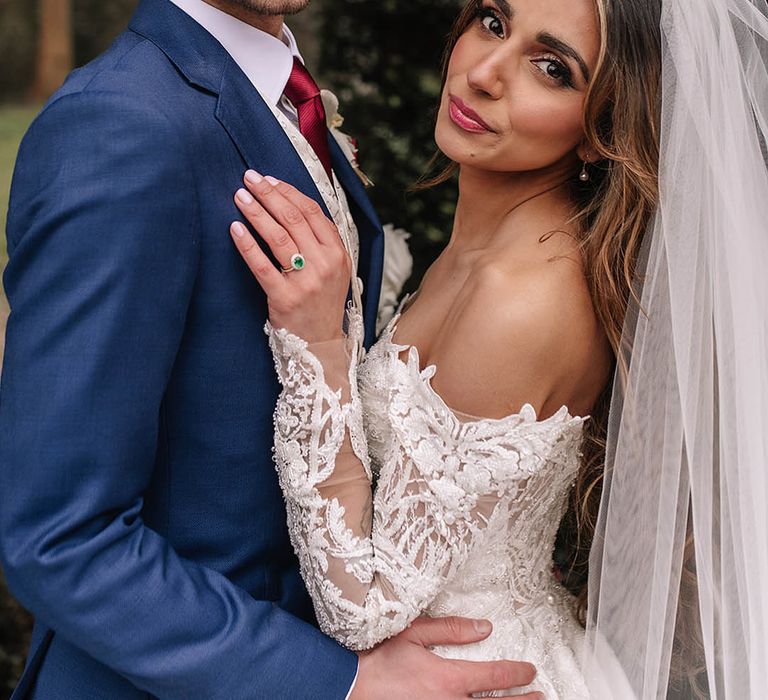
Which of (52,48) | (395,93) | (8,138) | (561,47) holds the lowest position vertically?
(8,138)

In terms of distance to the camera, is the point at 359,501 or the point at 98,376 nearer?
the point at 98,376

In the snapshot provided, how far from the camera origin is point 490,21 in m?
Result: 2.02

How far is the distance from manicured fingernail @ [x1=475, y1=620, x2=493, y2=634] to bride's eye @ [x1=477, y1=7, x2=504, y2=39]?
120 cm

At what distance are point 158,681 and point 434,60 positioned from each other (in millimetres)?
2806

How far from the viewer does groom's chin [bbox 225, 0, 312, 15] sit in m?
1.76

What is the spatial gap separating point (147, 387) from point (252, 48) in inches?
27.8

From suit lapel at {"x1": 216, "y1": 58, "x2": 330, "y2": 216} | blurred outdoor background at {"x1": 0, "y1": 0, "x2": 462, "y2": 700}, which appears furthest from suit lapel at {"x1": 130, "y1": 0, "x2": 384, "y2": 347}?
blurred outdoor background at {"x1": 0, "y1": 0, "x2": 462, "y2": 700}

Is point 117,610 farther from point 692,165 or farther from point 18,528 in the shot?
point 692,165

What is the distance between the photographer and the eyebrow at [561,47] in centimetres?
188

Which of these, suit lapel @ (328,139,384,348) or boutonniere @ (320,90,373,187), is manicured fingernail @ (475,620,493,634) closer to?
suit lapel @ (328,139,384,348)

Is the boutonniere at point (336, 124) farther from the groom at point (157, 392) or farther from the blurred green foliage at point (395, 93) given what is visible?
the blurred green foliage at point (395, 93)

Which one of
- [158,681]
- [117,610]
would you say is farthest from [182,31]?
[158,681]

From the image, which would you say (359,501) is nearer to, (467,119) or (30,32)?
(467,119)

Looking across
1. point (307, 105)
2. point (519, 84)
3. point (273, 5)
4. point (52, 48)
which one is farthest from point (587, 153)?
point (52, 48)
